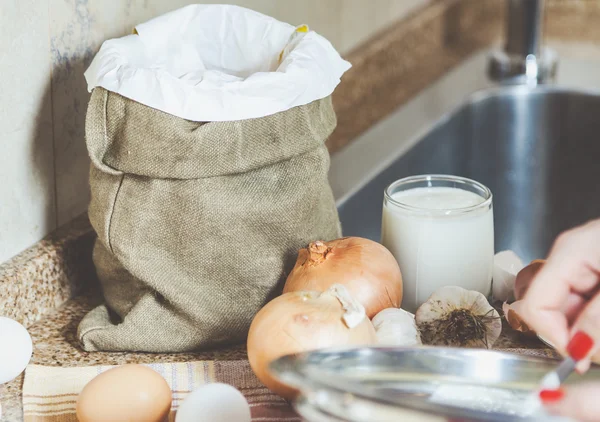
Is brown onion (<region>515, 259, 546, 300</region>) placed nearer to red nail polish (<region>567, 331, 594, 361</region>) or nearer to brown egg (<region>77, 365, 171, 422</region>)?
red nail polish (<region>567, 331, 594, 361</region>)

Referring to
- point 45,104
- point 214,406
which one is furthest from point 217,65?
point 214,406

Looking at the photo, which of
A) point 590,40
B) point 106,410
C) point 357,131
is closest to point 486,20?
point 590,40

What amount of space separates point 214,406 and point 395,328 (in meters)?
0.18

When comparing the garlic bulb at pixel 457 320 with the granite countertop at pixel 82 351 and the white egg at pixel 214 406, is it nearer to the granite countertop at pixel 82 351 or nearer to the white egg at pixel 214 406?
the granite countertop at pixel 82 351

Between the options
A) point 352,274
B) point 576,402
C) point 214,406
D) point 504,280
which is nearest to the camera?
point 576,402

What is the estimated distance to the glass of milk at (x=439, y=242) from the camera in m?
0.77

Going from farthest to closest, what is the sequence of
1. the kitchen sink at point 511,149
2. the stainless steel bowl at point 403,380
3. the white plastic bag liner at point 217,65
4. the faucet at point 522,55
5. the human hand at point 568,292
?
the faucet at point 522,55
the kitchen sink at point 511,149
the white plastic bag liner at point 217,65
the human hand at point 568,292
the stainless steel bowl at point 403,380

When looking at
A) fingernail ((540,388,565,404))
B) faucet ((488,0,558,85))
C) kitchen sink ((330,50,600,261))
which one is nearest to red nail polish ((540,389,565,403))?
fingernail ((540,388,565,404))

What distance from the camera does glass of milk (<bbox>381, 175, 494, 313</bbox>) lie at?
30.2 inches

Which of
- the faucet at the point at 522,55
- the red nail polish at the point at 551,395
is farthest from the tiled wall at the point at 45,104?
the faucet at the point at 522,55

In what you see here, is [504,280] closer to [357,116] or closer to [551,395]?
[551,395]

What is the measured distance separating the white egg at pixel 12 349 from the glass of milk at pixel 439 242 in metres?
0.36

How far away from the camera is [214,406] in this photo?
0.59 meters

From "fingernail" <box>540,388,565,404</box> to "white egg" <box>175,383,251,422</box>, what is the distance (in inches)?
8.9
